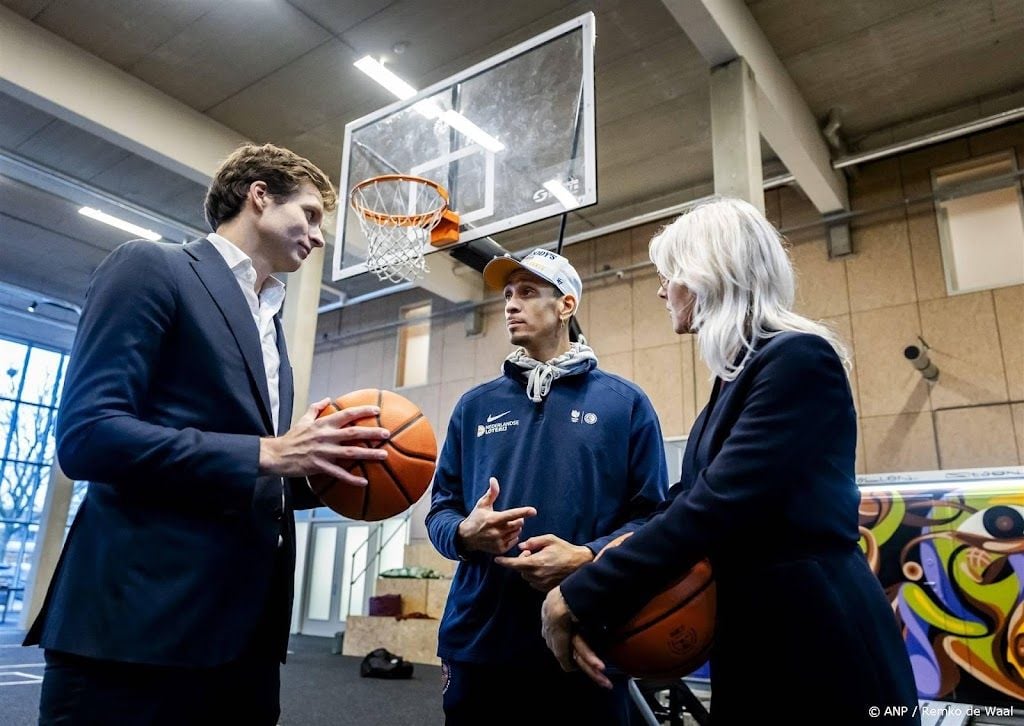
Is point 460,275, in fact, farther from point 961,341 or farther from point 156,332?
point 156,332

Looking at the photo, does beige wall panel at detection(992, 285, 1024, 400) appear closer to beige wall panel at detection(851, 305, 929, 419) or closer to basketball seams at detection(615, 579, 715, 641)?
beige wall panel at detection(851, 305, 929, 419)

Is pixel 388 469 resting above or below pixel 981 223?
below

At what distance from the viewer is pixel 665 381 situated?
357 inches

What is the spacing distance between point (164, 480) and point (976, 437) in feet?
25.2

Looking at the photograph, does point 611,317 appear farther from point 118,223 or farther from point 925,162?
point 118,223

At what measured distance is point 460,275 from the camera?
430 inches

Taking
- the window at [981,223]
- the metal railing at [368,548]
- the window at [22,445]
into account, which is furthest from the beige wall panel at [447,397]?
the window at [22,445]

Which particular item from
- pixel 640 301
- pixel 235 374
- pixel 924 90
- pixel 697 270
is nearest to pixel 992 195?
pixel 924 90

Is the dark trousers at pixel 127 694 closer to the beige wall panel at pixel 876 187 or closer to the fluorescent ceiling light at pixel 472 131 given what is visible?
the fluorescent ceiling light at pixel 472 131

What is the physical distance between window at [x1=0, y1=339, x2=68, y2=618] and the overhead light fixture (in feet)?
37.8

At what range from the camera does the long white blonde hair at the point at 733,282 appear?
4.59 ft

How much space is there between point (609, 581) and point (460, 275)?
32.2 ft

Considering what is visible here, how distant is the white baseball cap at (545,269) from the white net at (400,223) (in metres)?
2.32

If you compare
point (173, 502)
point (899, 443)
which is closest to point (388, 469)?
point (173, 502)
